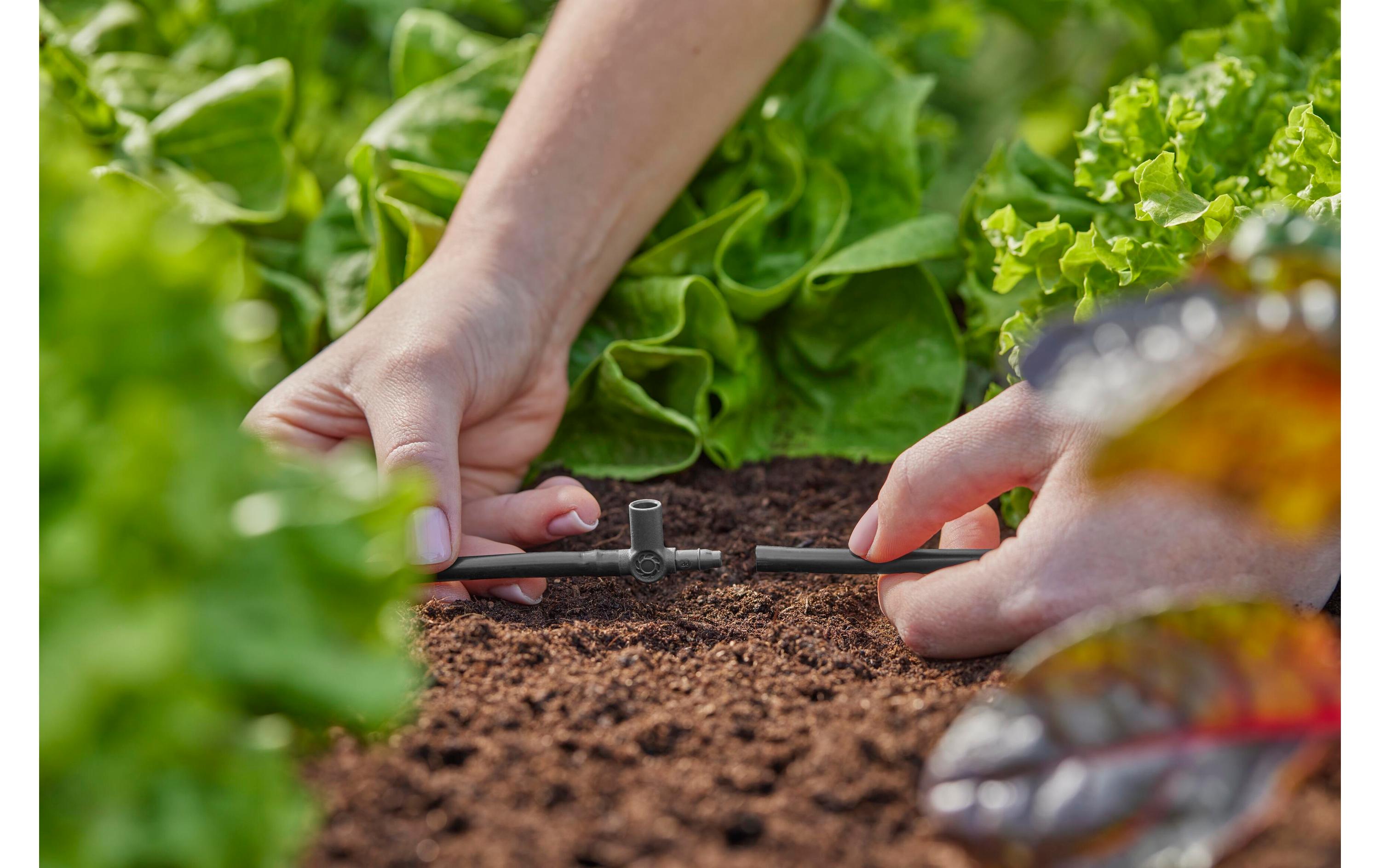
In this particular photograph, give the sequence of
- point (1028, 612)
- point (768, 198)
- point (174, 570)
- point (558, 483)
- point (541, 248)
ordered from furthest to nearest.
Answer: point (768, 198), point (541, 248), point (558, 483), point (1028, 612), point (174, 570)

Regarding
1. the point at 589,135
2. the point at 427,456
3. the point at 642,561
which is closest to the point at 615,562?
the point at 642,561

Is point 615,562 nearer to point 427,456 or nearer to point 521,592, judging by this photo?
point 521,592

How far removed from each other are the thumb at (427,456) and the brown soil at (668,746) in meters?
0.07

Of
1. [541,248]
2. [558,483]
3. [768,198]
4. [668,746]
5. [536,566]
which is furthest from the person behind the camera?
[768,198]

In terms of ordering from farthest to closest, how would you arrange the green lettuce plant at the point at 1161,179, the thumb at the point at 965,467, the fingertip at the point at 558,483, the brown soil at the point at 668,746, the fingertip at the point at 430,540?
the fingertip at the point at 558,483 → the green lettuce plant at the point at 1161,179 → the fingertip at the point at 430,540 → the thumb at the point at 965,467 → the brown soil at the point at 668,746

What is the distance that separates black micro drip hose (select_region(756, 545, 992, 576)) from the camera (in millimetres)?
1186

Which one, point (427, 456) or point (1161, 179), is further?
point (1161, 179)

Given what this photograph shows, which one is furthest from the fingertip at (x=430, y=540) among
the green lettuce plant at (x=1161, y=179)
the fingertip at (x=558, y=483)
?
the green lettuce plant at (x=1161, y=179)

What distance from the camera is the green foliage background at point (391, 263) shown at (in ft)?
2.00

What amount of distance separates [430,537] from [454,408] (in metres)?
0.22

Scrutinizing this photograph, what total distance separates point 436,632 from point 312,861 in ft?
1.37

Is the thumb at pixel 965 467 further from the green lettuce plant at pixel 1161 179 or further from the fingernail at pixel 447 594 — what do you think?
the fingernail at pixel 447 594

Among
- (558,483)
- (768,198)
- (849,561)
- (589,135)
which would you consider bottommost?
(558,483)

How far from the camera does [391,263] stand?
1.86m
